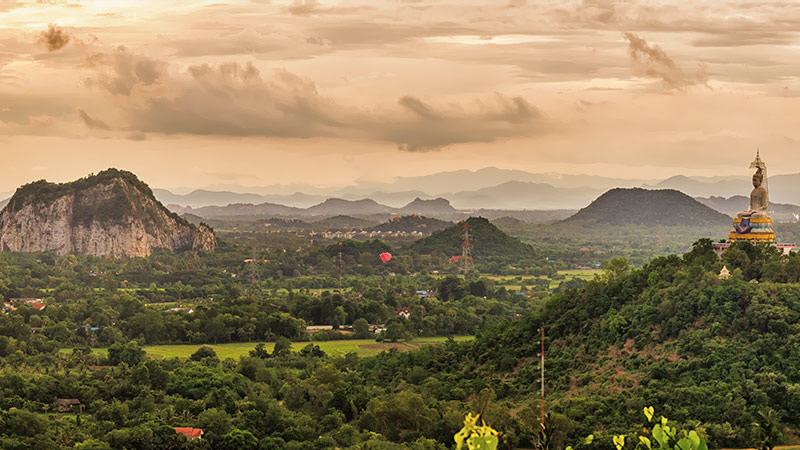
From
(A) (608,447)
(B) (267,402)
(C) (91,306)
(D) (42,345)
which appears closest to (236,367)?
(B) (267,402)

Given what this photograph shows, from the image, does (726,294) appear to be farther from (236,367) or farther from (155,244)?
(155,244)

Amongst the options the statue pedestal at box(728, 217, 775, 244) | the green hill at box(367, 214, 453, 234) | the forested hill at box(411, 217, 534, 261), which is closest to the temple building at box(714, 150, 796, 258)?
the statue pedestal at box(728, 217, 775, 244)

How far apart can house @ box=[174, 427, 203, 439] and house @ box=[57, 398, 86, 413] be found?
7.71 m

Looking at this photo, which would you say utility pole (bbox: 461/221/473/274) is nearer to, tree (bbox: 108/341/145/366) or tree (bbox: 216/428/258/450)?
tree (bbox: 108/341/145/366)

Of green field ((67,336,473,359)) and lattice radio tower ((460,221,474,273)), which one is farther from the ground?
lattice radio tower ((460,221,474,273))

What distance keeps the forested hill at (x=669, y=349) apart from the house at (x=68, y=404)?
1457cm

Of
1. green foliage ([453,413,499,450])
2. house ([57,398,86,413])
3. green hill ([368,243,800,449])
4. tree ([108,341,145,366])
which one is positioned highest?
green foliage ([453,413,499,450])

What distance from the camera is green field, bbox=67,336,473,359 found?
5375 cm

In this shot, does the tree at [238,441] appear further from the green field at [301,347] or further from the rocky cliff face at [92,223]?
the rocky cliff face at [92,223]

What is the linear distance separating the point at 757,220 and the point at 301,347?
1083 inches

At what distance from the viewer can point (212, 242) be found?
123 m

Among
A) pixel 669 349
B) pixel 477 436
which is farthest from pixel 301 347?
pixel 477 436

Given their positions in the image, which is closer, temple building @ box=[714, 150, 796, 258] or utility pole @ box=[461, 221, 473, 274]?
temple building @ box=[714, 150, 796, 258]

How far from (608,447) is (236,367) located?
21.7m
